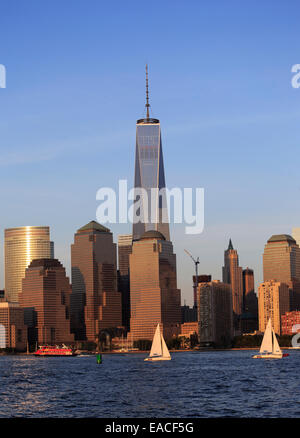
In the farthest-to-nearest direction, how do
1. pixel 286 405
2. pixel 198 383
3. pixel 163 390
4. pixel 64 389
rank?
pixel 198 383 → pixel 64 389 → pixel 163 390 → pixel 286 405

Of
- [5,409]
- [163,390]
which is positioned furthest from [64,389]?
[5,409]

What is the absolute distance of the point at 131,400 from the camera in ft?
280
